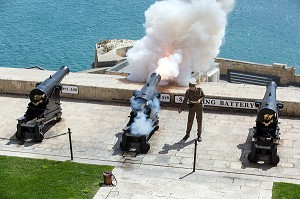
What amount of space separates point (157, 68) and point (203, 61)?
291 centimetres

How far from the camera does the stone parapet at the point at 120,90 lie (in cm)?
1741

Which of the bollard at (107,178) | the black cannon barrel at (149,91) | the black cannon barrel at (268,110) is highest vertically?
the black cannon barrel at (149,91)

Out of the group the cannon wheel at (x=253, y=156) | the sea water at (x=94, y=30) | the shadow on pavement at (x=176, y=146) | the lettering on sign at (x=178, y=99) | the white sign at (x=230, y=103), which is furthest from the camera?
the sea water at (x=94, y=30)

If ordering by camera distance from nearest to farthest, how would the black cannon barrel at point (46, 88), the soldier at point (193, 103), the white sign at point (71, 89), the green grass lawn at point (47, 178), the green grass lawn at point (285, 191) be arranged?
the green grass lawn at point (285, 191) < the green grass lawn at point (47, 178) < the soldier at point (193, 103) < the black cannon barrel at point (46, 88) < the white sign at point (71, 89)

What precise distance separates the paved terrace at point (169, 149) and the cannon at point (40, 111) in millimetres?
271

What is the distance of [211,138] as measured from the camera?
1559 cm

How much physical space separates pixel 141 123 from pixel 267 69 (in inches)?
813

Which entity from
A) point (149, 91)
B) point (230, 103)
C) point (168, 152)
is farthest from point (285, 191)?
point (230, 103)

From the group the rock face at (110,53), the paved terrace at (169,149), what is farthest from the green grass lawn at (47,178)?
the rock face at (110,53)

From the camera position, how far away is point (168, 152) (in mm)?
14711

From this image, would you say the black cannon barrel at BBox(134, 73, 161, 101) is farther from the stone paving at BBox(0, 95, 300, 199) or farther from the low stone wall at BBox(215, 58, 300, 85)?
the low stone wall at BBox(215, 58, 300, 85)

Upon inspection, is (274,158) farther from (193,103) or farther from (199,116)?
(193,103)

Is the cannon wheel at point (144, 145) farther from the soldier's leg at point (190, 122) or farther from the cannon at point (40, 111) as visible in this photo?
the cannon at point (40, 111)

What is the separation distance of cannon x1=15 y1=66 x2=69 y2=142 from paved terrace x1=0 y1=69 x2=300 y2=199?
271 millimetres
